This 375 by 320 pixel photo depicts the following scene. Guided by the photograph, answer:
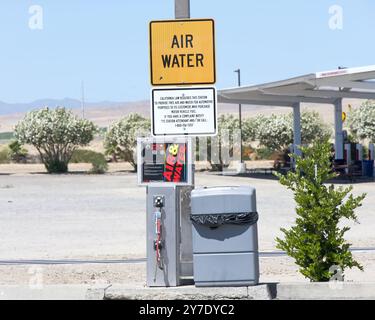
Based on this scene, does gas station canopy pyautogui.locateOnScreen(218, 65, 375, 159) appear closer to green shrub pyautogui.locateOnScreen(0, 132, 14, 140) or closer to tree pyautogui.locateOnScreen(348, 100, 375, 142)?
tree pyautogui.locateOnScreen(348, 100, 375, 142)

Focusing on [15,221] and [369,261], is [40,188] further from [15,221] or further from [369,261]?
[369,261]

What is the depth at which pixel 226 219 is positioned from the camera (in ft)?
29.8

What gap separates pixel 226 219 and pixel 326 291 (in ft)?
4.89

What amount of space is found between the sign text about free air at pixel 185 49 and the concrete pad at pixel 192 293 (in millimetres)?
2327

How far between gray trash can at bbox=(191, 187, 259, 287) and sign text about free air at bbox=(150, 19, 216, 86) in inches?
56.8

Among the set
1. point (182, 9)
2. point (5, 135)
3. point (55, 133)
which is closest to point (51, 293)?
point (182, 9)

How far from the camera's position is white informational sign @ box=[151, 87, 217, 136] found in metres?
9.72

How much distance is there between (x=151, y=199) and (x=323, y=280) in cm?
216

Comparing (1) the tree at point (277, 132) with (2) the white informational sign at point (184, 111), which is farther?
(1) the tree at point (277, 132)

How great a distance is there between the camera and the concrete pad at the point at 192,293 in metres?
9.07

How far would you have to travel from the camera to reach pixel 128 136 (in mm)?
59562

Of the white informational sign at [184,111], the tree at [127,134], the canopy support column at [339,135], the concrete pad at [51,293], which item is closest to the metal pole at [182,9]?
the white informational sign at [184,111]

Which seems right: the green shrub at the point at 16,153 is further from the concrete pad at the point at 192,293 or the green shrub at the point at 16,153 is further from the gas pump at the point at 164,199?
the concrete pad at the point at 192,293
